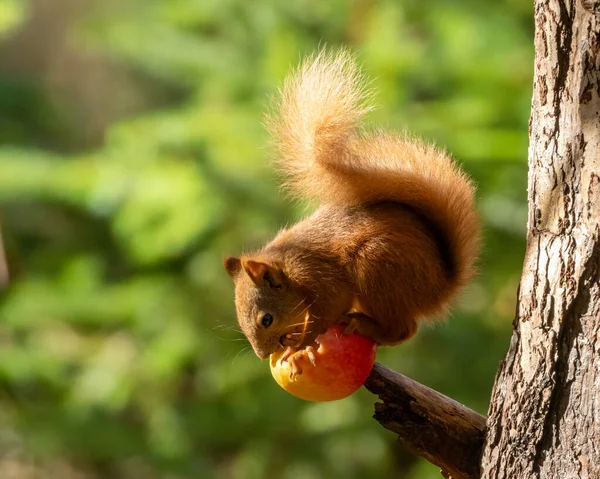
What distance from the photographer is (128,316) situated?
3.14 m

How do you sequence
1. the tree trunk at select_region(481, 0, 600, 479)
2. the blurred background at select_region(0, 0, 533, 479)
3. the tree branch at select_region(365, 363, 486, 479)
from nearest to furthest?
the tree trunk at select_region(481, 0, 600, 479)
the tree branch at select_region(365, 363, 486, 479)
the blurred background at select_region(0, 0, 533, 479)

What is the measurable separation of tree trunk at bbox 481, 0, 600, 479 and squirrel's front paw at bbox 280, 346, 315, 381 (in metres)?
0.35

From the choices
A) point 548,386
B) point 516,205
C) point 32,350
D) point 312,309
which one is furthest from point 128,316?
point 548,386

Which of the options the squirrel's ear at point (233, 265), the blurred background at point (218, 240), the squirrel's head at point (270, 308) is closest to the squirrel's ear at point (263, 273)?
the squirrel's head at point (270, 308)

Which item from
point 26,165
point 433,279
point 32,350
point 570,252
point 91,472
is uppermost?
point 570,252

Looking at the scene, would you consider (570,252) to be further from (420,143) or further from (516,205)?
(516,205)

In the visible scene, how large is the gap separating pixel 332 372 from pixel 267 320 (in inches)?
11.0

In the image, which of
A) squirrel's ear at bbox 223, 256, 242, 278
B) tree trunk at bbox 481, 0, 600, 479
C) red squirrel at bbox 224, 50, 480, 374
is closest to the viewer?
tree trunk at bbox 481, 0, 600, 479

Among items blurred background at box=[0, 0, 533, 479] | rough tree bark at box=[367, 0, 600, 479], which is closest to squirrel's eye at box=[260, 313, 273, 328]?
rough tree bark at box=[367, 0, 600, 479]

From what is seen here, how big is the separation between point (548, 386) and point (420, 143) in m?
0.57

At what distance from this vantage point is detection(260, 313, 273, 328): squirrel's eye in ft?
5.53

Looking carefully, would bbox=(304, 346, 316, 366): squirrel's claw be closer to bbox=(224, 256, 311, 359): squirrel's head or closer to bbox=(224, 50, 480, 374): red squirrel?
bbox=(224, 50, 480, 374): red squirrel

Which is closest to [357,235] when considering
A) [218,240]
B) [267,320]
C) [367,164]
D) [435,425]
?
[367,164]

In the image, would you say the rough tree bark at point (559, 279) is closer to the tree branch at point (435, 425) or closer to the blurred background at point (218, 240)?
the tree branch at point (435, 425)
